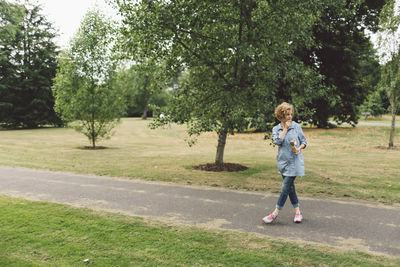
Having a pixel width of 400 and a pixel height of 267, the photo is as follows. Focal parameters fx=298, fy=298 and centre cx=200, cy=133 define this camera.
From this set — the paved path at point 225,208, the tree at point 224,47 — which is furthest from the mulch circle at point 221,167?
the paved path at point 225,208

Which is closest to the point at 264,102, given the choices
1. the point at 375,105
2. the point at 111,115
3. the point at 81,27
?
the point at 111,115

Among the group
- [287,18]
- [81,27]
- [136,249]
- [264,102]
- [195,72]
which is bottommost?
[136,249]

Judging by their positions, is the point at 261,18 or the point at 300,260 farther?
the point at 261,18

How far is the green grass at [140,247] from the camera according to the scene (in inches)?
135

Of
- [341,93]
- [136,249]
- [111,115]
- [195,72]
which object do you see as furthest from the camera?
[341,93]

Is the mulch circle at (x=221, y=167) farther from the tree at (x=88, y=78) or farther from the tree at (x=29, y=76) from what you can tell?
the tree at (x=29, y=76)

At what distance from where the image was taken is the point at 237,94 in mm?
8172

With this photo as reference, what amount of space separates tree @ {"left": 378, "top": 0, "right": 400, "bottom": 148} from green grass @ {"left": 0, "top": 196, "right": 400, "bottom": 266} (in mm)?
14083

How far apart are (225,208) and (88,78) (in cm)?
1298

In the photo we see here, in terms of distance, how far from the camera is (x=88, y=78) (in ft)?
52.3

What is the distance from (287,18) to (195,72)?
3.19m

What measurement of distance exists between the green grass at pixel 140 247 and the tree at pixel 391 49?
14.1m

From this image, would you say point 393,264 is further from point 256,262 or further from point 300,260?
point 256,262

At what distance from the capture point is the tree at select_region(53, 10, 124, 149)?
15.5 meters
